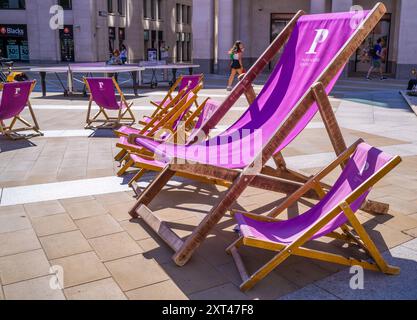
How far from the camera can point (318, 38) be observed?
4.60 meters

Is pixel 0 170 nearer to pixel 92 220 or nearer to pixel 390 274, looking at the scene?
pixel 92 220

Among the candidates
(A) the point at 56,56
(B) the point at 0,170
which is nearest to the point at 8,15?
(A) the point at 56,56

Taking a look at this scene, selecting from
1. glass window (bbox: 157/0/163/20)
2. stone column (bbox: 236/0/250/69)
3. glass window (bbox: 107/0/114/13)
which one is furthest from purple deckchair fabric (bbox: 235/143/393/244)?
glass window (bbox: 157/0/163/20)

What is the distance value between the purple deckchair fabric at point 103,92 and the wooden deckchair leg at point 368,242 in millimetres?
7004

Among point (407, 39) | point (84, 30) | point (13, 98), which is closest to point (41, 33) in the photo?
point (84, 30)

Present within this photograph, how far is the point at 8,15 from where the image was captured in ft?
133

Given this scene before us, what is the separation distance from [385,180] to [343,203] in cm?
296

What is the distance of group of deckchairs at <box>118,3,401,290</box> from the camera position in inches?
133

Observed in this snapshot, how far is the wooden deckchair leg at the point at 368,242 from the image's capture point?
327 cm

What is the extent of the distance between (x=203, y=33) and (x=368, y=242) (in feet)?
75.6

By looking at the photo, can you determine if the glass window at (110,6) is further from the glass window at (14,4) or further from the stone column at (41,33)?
the glass window at (14,4)

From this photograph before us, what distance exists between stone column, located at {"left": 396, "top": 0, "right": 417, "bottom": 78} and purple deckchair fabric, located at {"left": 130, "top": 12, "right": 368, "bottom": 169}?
63.0 feet

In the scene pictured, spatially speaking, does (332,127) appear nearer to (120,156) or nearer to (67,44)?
(120,156)
